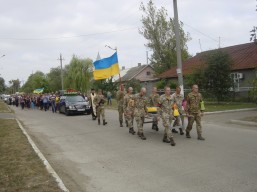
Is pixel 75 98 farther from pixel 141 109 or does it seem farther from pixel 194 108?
pixel 194 108

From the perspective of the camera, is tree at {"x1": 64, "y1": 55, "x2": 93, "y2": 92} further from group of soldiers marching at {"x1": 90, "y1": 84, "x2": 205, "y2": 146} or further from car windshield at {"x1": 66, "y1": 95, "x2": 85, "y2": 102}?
group of soldiers marching at {"x1": 90, "y1": 84, "x2": 205, "y2": 146}

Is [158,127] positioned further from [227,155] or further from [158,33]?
[158,33]

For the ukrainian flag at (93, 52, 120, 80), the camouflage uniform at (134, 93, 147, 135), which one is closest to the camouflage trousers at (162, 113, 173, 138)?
the camouflage uniform at (134, 93, 147, 135)

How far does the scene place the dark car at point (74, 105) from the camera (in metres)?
24.8

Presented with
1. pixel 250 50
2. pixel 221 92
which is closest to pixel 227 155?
pixel 221 92

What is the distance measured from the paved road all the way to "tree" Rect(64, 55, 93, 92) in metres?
50.8

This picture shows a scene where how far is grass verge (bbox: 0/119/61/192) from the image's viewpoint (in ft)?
21.2

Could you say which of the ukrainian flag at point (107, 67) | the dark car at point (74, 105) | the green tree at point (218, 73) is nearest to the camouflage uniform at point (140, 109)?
the ukrainian flag at point (107, 67)

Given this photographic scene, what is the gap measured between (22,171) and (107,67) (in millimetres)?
15217

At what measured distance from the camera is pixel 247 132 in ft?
40.7

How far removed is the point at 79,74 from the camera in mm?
64188

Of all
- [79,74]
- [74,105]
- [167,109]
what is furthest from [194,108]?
[79,74]

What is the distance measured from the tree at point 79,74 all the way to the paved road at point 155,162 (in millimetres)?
50793

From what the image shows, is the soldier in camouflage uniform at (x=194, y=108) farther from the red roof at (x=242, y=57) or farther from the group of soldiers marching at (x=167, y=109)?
the red roof at (x=242, y=57)
